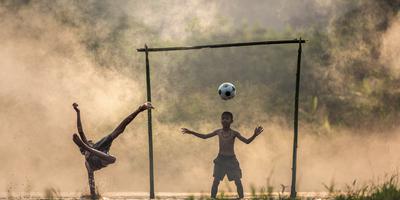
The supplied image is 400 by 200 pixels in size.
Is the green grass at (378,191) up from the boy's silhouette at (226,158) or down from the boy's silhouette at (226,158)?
down

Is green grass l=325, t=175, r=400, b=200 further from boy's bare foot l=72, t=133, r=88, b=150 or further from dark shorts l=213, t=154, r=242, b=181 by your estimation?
boy's bare foot l=72, t=133, r=88, b=150

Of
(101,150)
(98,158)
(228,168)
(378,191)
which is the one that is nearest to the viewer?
(378,191)

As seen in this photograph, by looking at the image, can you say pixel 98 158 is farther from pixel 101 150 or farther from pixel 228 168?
pixel 228 168

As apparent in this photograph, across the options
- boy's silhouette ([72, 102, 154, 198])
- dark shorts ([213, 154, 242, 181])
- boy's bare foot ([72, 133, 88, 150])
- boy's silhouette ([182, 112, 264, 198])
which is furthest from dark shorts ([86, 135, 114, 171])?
dark shorts ([213, 154, 242, 181])

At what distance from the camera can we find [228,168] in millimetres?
10477

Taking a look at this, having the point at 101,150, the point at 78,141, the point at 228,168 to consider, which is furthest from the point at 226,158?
the point at 78,141

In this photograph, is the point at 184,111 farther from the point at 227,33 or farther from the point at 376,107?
the point at 376,107

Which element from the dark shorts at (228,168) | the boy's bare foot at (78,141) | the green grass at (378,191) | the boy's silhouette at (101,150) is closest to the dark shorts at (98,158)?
the boy's silhouette at (101,150)

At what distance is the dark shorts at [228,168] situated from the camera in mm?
10469

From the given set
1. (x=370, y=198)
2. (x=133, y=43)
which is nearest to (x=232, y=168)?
(x=370, y=198)

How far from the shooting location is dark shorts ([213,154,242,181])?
412 inches

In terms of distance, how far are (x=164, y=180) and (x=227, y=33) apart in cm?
1147

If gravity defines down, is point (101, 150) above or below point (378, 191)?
above

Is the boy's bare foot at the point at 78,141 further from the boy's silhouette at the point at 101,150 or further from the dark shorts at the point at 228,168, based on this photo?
the dark shorts at the point at 228,168
